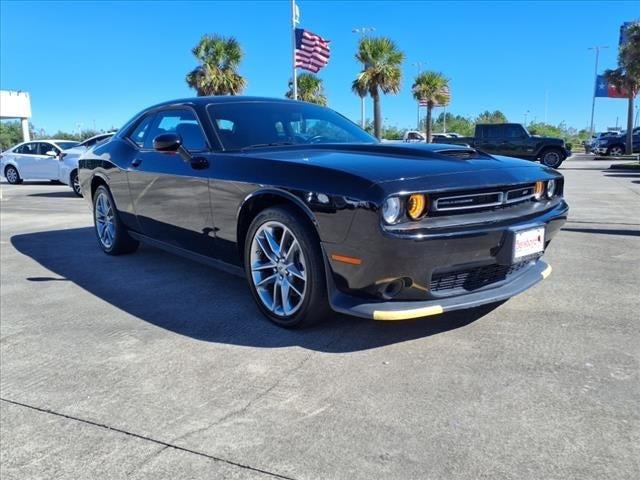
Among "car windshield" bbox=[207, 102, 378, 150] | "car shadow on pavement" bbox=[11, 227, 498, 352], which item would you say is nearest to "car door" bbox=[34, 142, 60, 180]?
"car shadow on pavement" bbox=[11, 227, 498, 352]

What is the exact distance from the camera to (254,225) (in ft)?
11.2

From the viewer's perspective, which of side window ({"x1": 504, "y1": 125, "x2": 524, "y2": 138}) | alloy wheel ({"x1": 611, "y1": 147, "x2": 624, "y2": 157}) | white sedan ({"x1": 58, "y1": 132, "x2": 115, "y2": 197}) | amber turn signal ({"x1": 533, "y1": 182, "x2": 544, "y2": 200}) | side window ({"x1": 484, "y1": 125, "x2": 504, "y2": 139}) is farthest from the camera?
alloy wheel ({"x1": 611, "y1": 147, "x2": 624, "y2": 157})

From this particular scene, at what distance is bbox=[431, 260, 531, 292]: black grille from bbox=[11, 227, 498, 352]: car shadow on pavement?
39 cm

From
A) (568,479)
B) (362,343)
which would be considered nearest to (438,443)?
(568,479)

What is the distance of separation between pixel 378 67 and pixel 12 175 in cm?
1889

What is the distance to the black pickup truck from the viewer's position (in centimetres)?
2084

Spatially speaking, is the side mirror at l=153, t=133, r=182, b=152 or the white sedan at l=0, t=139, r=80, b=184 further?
the white sedan at l=0, t=139, r=80, b=184

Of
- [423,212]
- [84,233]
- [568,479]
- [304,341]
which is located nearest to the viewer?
[568,479]

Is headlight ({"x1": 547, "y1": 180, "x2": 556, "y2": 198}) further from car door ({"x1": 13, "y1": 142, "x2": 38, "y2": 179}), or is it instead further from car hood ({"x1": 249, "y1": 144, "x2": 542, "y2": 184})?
car door ({"x1": 13, "y1": 142, "x2": 38, "y2": 179})

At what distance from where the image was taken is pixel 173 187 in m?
4.21

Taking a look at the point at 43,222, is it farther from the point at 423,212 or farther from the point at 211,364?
the point at 423,212

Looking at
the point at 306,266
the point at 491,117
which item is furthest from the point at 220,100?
the point at 491,117

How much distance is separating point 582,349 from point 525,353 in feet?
1.08

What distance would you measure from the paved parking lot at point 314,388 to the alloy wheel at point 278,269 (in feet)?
0.61
